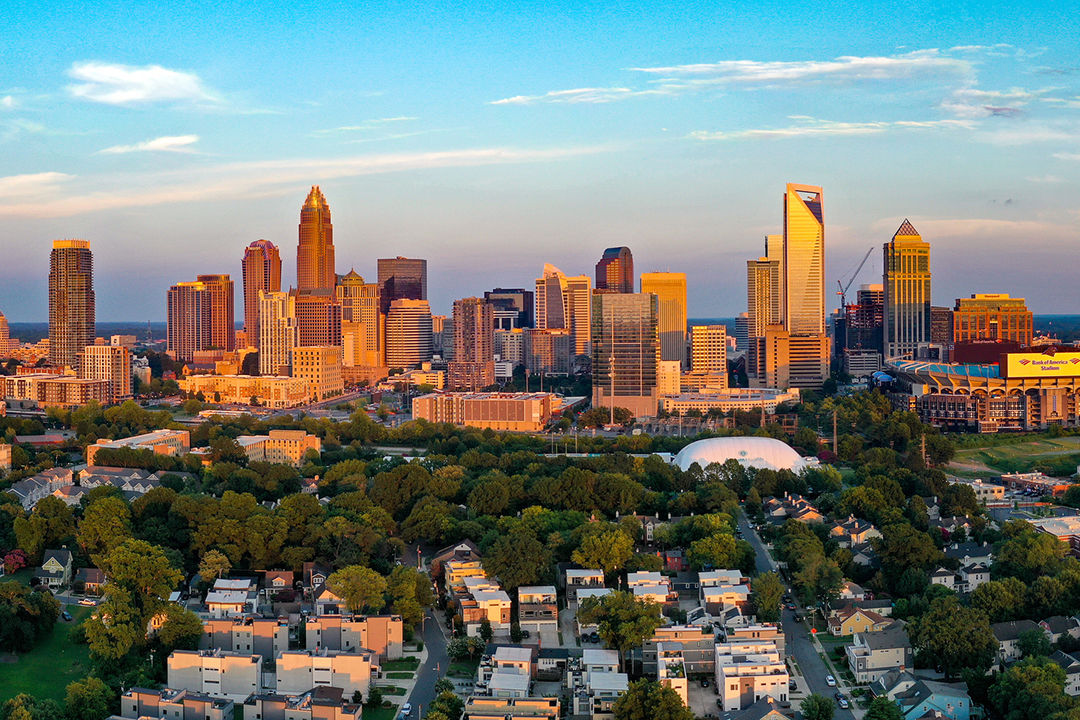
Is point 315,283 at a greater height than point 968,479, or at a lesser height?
greater

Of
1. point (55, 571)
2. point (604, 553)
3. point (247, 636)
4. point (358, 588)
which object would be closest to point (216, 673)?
point (247, 636)

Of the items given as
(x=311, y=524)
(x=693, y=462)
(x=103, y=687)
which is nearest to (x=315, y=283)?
(x=693, y=462)

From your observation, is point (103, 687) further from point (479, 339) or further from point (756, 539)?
point (479, 339)

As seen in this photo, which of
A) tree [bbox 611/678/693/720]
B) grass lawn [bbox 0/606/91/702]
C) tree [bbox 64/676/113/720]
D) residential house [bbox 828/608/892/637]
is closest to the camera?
tree [bbox 611/678/693/720]

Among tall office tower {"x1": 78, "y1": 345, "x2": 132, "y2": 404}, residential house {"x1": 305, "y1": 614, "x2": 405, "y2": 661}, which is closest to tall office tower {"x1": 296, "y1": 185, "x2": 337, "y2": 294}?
tall office tower {"x1": 78, "y1": 345, "x2": 132, "y2": 404}

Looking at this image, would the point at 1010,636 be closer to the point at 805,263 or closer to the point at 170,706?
the point at 170,706

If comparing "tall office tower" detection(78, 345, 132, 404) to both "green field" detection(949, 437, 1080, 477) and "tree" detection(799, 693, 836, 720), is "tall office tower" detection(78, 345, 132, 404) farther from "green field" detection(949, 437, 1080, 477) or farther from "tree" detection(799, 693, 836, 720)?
"tree" detection(799, 693, 836, 720)

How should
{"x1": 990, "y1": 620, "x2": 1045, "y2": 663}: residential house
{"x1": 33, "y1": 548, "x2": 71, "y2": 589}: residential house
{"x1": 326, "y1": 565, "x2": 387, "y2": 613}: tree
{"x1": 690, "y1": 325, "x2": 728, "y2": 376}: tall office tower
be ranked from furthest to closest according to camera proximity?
{"x1": 690, "y1": 325, "x2": 728, "y2": 376}: tall office tower < {"x1": 33, "y1": 548, "x2": 71, "y2": 589}: residential house < {"x1": 326, "y1": 565, "x2": 387, "y2": 613}: tree < {"x1": 990, "y1": 620, "x2": 1045, "y2": 663}: residential house
